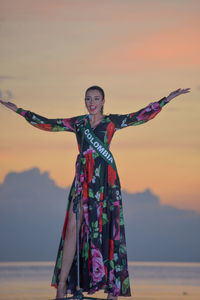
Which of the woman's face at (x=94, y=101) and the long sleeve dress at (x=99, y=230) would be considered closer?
the long sleeve dress at (x=99, y=230)

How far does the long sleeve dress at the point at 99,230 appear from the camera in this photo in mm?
5148

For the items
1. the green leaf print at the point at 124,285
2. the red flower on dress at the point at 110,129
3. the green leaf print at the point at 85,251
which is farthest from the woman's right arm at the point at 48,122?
the green leaf print at the point at 124,285

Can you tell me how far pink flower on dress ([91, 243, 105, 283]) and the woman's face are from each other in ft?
3.25

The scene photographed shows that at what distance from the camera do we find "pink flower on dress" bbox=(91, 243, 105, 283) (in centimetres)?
511

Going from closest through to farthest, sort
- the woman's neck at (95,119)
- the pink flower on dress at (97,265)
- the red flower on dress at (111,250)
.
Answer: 1. the pink flower on dress at (97,265)
2. the red flower on dress at (111,250)
3. the woman's neck at (95,119)

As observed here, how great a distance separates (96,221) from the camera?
16.9 feet

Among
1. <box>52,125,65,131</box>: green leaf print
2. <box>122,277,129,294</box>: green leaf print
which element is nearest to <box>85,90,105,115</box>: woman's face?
<box>52,125,65,131</box>: green leaf print

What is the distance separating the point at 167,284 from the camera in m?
7.33

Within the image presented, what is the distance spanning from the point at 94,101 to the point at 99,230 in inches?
A: 37.6

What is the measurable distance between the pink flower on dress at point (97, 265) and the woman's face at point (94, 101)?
99 centimetres

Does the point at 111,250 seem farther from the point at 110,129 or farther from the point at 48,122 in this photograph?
the point at 48,122

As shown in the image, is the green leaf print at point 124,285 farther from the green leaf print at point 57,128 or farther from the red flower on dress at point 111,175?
the green leaf print at point 57,128

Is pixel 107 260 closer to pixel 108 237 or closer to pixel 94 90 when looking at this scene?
pixel 108 237

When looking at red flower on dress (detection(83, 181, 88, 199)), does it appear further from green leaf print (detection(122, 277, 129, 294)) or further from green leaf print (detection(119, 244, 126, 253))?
green leaf print (detection(122, 277, 129, 294))
